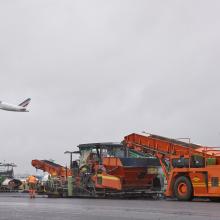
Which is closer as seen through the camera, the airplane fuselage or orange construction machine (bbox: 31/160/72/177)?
orange construction machine (bbox: 31/160/72/177)

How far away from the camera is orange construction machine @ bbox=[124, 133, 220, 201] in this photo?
20641 millimetres

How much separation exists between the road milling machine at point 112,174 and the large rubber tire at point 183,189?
248cm

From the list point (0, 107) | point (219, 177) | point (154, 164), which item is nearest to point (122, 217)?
point (219, 177)

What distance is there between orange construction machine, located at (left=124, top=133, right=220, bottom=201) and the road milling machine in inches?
43.7

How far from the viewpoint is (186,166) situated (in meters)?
21.6

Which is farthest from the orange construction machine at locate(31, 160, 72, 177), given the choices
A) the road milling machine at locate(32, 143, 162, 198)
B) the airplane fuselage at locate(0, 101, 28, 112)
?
the airplane fuselage at locate(0, 101, 28, 112)

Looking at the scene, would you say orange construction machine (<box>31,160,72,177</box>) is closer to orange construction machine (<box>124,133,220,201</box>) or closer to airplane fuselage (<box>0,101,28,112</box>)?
orange construction machine (<box>124,133,220,201</box>)

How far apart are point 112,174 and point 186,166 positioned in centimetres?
386

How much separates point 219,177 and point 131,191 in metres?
5.18

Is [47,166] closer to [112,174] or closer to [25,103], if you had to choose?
[112,174]

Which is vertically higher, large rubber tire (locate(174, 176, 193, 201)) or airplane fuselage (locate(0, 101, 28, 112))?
airplane fuselage (locate(0, 101, 28, 112))

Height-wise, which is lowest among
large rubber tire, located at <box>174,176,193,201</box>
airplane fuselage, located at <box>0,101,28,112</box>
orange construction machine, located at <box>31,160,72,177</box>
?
large rubber tire, located at <box>174,176,193,201</box>

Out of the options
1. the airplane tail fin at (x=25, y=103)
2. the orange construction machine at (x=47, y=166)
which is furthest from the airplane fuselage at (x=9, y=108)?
the orange construction machine at (x=47, y=166)

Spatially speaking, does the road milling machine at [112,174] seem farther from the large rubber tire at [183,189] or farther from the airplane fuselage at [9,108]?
the airplane fuselage at [9,108]
